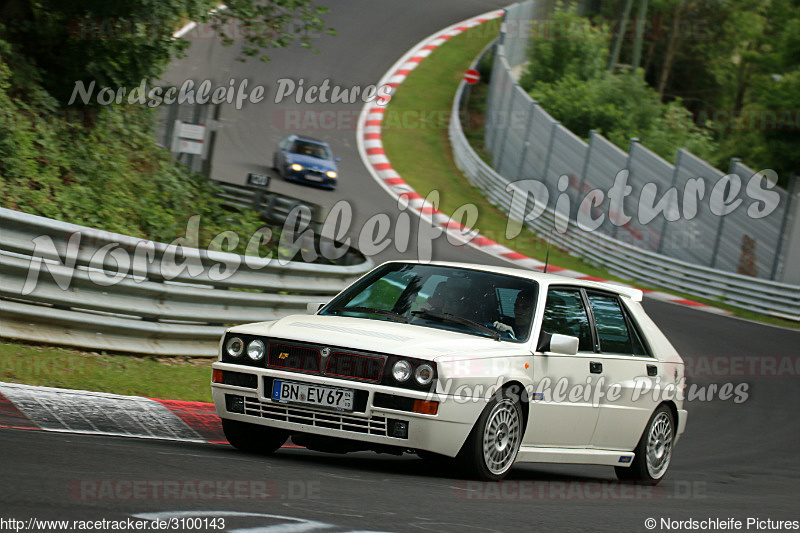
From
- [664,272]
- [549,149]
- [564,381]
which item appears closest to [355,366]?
[564,381]

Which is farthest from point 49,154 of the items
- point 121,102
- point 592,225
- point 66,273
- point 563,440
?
point 592,225

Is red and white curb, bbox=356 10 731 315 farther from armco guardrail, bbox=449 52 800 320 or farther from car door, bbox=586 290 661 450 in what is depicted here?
car door, bbox=586 290 661 450

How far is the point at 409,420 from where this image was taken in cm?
623

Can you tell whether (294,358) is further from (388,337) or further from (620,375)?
(620,375)

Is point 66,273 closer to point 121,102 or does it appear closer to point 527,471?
point 527,471

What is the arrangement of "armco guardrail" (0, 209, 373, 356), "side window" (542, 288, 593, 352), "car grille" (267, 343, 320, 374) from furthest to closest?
1. "armco guardrail" (0, 209, 373, 356)
2. "side window" (542, 288, 593, 352)
3. "car grille" (267, 343, 320, 374)

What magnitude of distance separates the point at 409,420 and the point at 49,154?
8618 millimetres

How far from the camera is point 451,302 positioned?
23.8 ft

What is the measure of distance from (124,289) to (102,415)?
2386 mm

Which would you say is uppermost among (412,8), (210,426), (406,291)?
(412,8)

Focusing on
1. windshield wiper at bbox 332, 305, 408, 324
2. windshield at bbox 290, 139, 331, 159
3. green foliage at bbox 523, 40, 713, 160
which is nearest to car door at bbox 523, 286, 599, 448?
windshield wiper at bbox 332, 305, 408, 324

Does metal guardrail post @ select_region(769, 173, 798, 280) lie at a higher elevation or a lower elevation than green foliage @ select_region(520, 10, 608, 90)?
lower

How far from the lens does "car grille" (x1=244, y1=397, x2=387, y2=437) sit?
6309 millimetres

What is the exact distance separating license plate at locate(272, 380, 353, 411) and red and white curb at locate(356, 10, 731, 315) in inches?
388
